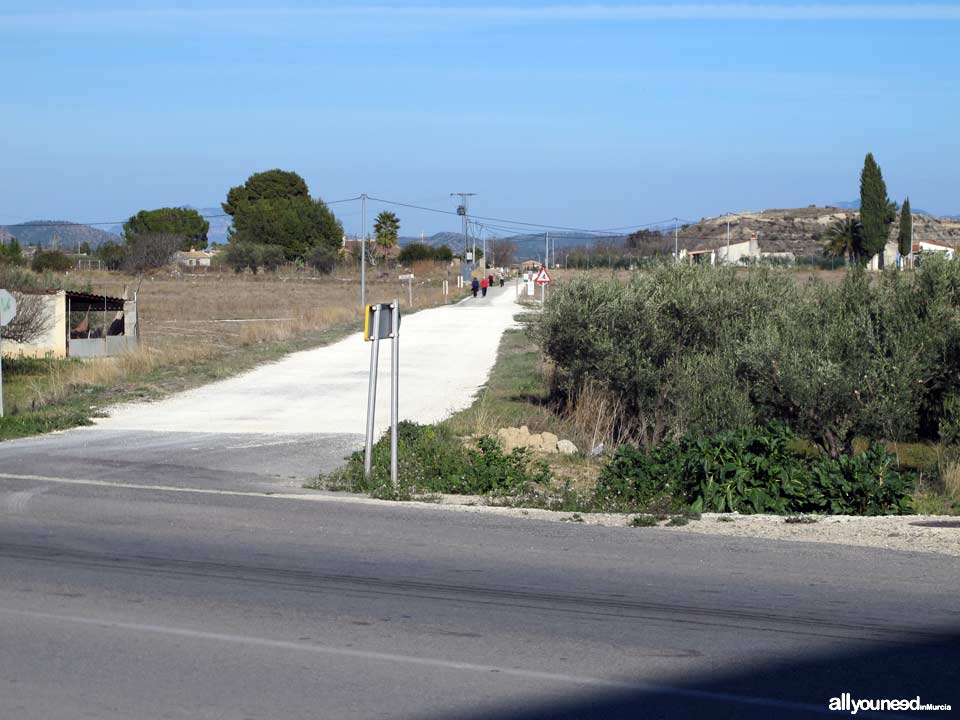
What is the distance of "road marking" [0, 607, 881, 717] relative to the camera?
5.43m

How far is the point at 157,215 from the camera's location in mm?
140625

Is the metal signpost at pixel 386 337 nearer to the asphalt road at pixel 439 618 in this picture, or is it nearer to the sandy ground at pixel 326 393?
the asphalt road at pixel 439 618

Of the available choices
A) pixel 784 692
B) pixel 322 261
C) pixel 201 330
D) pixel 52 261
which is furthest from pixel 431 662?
pixel 322 261

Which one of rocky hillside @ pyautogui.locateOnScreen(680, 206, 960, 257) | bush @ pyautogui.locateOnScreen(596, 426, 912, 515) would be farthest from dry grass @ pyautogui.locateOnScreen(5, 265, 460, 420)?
rocky hillside @ pyautogui.locateOnScreen(680, 206, 960, 257)

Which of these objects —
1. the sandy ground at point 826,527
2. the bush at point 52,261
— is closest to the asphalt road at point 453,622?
the sandy ground at point 826,527

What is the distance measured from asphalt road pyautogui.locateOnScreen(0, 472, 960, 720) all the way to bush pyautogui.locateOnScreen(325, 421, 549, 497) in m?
2.63

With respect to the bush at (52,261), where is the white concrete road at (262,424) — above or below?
below

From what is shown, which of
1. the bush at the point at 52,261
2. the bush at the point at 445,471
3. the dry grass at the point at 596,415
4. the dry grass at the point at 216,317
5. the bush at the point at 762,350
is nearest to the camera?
the bush at the point at 445,471

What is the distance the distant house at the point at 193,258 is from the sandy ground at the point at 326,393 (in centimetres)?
8155

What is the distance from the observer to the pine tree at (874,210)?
9769cm

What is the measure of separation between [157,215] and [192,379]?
119229 mm

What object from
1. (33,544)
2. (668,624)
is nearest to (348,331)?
(33,544)

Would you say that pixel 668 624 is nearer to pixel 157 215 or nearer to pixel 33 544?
pixel 33 544

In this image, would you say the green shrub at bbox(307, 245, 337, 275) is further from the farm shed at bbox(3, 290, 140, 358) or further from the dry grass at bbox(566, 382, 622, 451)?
the dry grass at bbox(566, 382, 622, 451)
